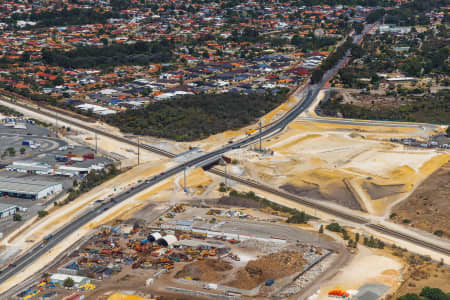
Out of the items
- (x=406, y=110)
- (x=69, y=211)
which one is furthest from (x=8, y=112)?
(x=406, y=110)

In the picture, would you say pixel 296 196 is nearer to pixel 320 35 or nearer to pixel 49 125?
pixel 49 125

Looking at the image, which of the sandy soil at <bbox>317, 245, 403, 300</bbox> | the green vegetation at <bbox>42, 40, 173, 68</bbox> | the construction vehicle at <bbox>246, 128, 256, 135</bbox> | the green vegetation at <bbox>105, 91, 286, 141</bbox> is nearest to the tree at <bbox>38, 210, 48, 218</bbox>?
the sandy soil at <bbox>317, 245, 403, 300</bbox>

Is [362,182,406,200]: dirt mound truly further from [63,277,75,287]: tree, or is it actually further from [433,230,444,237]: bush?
[63,277,75,287]: tree

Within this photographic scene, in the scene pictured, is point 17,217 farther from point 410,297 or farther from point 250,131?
point 250,131

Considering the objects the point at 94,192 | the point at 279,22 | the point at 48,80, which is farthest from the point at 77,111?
the point at 279,22

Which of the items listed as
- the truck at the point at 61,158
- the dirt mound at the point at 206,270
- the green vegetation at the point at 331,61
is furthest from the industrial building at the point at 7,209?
the green vegetation at the point at 331,61
